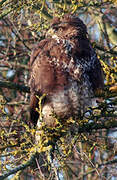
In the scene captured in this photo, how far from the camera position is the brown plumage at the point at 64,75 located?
476cm

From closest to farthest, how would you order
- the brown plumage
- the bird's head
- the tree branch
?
1. the tree branch
2. the brown plumage
3. the bird's head

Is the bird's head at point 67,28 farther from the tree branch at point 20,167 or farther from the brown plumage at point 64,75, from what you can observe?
the tree branch at point 20,167

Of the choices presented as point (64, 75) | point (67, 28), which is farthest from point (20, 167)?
point (67, 28)

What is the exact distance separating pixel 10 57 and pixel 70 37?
206 cm

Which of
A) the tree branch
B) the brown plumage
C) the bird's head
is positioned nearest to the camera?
the tree branch

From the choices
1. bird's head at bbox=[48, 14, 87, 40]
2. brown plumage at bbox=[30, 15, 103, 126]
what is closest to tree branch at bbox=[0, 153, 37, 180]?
brown plumage at bbox=[30, 15, 103, 126]

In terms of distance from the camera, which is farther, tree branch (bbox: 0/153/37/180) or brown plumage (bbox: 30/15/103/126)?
brown plumage (bbox: 30/15/103/126)

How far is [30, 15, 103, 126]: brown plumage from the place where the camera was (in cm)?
476

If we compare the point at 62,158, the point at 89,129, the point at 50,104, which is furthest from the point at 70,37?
the point at 62,158

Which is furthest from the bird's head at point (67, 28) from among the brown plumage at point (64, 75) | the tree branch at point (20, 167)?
the tree branch at point (20, 167)

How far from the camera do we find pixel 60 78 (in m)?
4.74

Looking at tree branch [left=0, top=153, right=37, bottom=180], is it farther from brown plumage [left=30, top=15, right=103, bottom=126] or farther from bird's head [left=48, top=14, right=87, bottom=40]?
bird's head [left=48, top=14, right=87, bottom=40]

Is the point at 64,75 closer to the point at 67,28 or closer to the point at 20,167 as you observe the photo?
the point at 67,28

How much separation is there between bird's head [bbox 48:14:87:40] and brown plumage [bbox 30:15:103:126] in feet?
0.05
